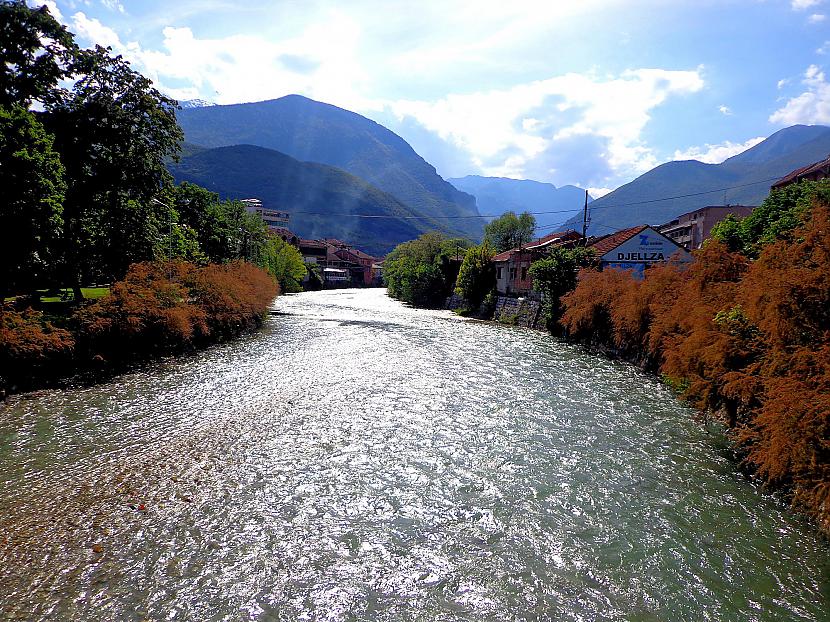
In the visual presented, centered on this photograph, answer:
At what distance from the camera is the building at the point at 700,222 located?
64.9 meters

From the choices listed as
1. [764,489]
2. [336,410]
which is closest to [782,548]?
[764,489]

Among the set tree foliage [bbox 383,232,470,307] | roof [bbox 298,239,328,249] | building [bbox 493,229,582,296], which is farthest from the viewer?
roof [bbox 298,239,328,249]

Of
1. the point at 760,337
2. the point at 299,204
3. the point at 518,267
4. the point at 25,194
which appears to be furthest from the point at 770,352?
the point at 299,204

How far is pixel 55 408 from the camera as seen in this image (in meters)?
14.8

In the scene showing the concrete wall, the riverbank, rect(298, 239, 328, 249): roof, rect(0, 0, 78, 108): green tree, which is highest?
rect(0, 0, 78, 108): green tree

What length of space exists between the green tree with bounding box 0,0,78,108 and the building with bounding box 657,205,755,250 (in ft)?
204

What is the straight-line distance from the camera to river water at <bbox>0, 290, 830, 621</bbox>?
22.0ft

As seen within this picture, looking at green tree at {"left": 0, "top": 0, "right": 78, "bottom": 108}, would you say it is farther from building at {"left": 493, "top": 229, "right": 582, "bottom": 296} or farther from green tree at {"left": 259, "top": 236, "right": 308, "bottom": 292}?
green tree at {"left": 259, "top": 236, "right": 308, "bottom": 292}

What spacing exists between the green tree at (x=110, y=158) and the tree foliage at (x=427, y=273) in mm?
41730

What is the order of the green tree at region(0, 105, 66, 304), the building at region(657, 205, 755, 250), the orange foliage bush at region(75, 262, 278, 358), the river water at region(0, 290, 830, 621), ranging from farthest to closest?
the building at region(657, 205, 755, 250) < the orange foliage bush at region(75, 262, 278, 358) < the green tree at region(0, 105, 66, 304) < the river water at region(0, 290, 830, 621)

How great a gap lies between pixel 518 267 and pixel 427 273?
63.8ft

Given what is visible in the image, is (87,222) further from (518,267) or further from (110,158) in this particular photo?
(518,267)

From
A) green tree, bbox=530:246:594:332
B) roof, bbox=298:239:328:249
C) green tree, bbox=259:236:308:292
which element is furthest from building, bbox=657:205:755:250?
roof, bbox=298:239:328:249

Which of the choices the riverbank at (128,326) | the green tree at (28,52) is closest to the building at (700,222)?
the riverbank at (128,326)
